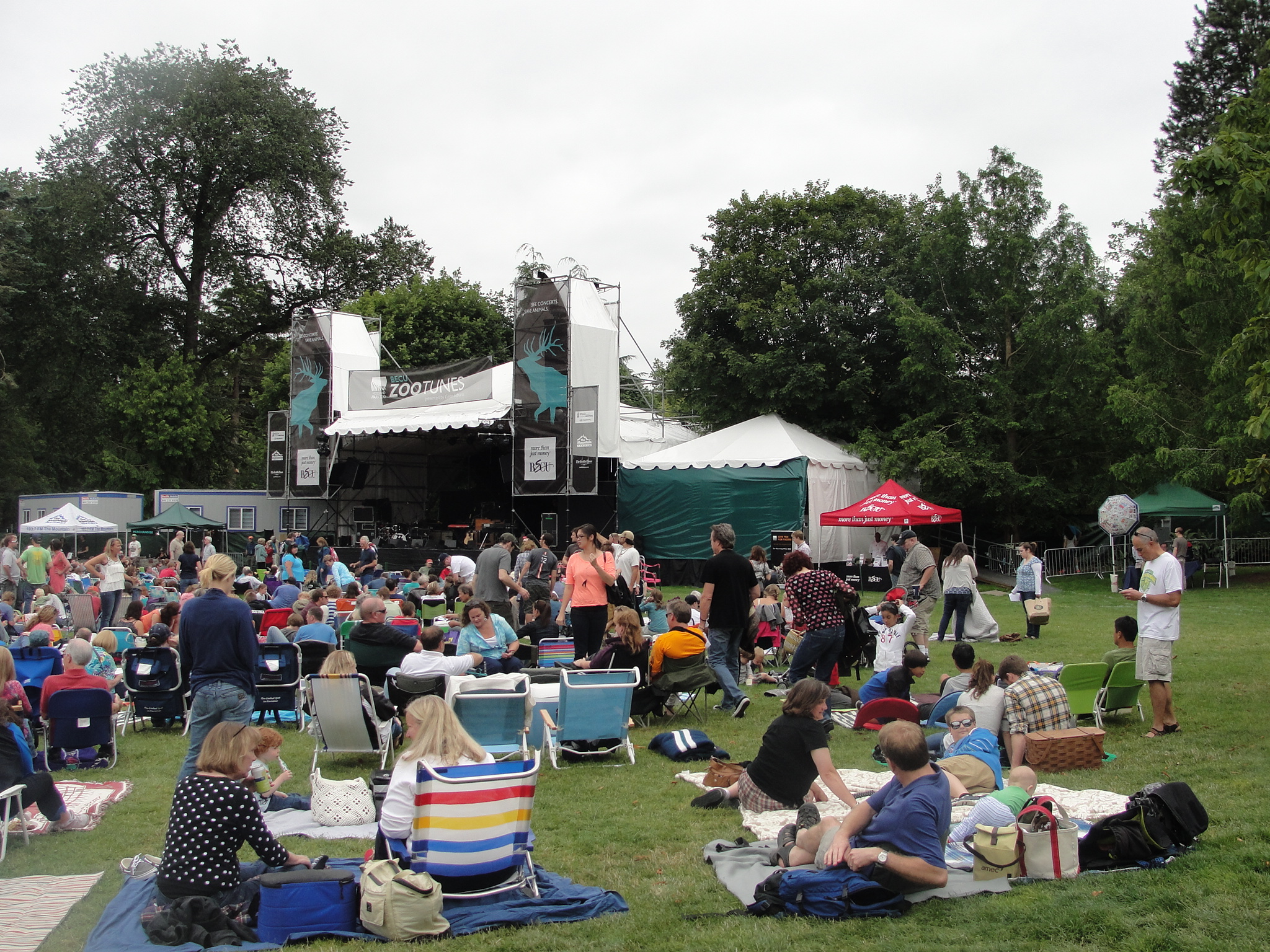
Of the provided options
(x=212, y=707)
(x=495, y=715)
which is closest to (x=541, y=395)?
(x=495, y=715)

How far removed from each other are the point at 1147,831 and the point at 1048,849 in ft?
1.63

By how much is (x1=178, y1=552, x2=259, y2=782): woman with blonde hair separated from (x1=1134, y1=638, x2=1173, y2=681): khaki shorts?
6.15 metres

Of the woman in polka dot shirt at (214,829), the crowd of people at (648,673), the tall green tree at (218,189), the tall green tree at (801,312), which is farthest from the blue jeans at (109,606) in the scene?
the tall green tree at (218,189)

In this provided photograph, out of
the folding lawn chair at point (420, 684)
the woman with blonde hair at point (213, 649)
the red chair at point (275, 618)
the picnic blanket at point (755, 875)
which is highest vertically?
the woman with blonde hair at point (213, 649)

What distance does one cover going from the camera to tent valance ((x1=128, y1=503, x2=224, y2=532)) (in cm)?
2475

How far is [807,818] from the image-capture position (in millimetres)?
4781

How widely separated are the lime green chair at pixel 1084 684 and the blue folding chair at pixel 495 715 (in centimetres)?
405

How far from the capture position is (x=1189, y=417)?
21.6m

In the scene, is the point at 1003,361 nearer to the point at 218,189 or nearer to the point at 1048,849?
the point at 1048,849

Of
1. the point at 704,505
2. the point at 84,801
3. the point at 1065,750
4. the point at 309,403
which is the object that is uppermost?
the point at 309,403

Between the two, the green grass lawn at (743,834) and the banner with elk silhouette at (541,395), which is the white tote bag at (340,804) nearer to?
the green grass lawn at (743,834)

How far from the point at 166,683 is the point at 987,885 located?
6.57 metres

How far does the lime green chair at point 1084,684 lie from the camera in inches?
301

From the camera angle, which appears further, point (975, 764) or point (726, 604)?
point (726, 604)
